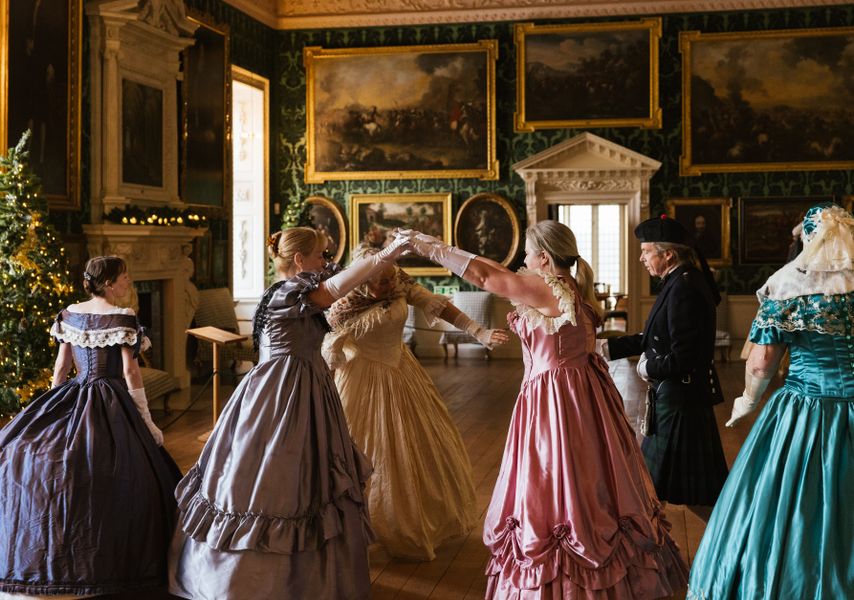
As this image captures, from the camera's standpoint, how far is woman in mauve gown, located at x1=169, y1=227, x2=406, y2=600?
13.3 feet

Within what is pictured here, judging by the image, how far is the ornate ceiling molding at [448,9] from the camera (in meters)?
14.5

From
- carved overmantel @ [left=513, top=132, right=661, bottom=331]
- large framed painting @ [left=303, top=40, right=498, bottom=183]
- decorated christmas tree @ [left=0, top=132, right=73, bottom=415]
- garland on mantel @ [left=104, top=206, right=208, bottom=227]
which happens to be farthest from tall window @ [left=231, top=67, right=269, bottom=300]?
decorated christmas tree @ [left=0, top=132, right=73, bottom=415]

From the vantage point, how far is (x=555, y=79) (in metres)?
14.9

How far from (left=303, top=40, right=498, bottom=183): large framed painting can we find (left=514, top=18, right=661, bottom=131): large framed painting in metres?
0.55

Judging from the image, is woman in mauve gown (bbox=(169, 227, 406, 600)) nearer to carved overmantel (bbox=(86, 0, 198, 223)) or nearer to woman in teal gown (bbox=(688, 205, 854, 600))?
woman in teal gown (bbox=(688, 205, 854, 600))

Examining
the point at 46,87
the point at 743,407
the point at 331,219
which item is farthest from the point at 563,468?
the point at 331,219

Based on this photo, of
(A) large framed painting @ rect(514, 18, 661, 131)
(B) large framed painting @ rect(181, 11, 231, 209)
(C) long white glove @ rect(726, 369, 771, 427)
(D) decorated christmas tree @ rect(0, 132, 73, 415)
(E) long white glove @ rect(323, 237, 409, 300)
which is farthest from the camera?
(A) large framed painting @ rect(514, 18, 661, 131)

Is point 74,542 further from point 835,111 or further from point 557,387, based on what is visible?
point 835,111

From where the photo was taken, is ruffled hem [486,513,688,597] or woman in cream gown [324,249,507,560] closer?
ruffled hem [486,513,688,597]

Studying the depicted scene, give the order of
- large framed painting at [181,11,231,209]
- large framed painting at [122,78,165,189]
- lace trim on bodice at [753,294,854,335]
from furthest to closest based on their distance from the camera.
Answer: large framed painting at [181,11,231,209] < large framed painting at [122,78,165,189] < lace trim on bodice at [753,294,854,335]

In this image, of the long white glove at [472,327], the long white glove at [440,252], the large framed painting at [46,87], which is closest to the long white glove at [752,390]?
the long white glove at [440,252]

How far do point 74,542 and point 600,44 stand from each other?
12.2 meters

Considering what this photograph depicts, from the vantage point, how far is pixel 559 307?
12.8ft

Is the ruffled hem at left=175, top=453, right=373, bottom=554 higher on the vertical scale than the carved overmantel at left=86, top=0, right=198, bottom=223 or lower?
lower
